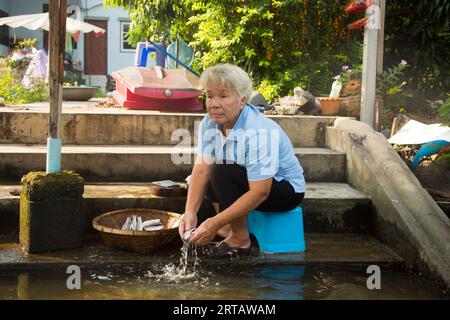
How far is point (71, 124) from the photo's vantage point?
5.43 metres

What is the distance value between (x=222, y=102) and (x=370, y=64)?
2.38m

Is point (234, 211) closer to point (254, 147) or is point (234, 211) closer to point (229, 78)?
point (254, 147)

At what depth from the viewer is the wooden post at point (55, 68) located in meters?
3.71

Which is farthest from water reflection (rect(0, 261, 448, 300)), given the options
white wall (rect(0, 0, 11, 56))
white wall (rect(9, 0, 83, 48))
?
white wall (rect(9, 0, 83, 48))

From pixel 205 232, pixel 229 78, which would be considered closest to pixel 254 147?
pixel 229 78

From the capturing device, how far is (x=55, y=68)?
147 inches

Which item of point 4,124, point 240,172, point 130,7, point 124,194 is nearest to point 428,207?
point 240,172

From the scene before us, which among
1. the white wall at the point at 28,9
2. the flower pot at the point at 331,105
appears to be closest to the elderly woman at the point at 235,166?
the flower pot at the point at 331,105

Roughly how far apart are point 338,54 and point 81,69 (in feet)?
49.0

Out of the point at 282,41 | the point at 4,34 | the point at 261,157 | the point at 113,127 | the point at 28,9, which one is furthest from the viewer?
the point at 28,9

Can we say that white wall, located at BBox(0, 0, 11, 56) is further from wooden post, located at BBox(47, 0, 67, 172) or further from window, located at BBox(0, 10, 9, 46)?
wooden post, located at BBox(47, 0, 67, 172)

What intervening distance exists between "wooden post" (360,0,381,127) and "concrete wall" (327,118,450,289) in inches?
10.0

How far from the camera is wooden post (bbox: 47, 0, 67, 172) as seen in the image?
3707mm

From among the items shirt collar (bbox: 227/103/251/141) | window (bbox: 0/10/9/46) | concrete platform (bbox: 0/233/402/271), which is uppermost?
window (bbox: 0/10/9/46)
